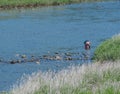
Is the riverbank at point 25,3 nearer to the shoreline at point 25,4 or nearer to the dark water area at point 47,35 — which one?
the shoreline at point 25,4

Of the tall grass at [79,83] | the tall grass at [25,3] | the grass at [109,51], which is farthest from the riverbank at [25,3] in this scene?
the tall grass at [79,83]

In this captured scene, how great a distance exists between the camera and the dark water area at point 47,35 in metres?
29.4

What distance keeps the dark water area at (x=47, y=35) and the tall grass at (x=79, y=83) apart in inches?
212

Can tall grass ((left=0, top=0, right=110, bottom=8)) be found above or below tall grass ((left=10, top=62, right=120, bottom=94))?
below

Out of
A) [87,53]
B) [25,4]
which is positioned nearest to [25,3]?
[25,4]

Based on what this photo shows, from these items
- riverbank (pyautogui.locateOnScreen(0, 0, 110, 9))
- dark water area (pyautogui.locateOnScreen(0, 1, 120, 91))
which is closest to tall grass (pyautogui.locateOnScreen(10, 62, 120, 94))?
dark water area (pyautogui.locateOnScreen(0, 1, 120, 91))

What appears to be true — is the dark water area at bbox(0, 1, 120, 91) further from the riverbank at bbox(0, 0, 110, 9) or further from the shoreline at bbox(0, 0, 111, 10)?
the riverbank at bbox(0, 0, 110, 9)

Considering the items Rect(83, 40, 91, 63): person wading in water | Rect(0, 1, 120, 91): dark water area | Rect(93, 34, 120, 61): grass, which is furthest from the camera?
Rect(83, 40, 91, 63): person wading in water

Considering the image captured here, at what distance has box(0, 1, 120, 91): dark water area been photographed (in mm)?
29391

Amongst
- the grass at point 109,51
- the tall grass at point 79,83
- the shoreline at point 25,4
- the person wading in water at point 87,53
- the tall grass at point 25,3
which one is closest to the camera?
the tall grass at point 79,83

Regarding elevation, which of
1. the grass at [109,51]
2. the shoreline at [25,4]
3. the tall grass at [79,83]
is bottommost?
the shoreline at [25,4]

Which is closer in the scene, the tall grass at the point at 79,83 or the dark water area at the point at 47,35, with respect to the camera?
the tall grass at the point at 79,83

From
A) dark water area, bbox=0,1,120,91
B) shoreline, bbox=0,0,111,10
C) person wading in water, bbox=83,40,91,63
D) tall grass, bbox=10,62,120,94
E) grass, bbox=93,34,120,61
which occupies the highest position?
tall grass, bbox=10,62,120,94

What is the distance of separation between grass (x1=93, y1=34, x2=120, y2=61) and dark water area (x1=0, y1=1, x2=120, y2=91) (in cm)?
161
